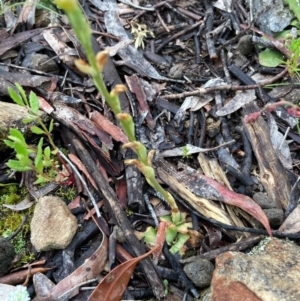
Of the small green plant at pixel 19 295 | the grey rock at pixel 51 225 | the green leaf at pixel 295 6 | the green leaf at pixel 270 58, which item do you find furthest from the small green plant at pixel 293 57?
the small green plant at pixel 19 295

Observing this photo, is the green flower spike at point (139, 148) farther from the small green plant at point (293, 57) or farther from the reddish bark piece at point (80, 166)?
the small green plant at point (293, 57)

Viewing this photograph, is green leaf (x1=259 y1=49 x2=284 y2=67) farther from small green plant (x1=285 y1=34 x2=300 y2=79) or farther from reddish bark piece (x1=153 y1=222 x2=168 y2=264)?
reddish bark piece (x1=153 y1=222 x2=168 y2=264)

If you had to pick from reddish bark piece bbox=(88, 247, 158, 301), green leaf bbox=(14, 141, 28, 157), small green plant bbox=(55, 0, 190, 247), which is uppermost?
small green plant bbox=(55, 0, 190, 247)

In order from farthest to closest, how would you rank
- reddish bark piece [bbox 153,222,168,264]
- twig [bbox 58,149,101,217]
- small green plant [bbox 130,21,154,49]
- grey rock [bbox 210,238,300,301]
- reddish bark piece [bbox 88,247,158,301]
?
small green plant [bbox 130,21,154,49] < twig [bbox 58,149,101,217] < reddish bark piece [bbox 153,222,168,264] < reddish bark piece [bbox 88,247,158,301] < grey rock [bbox 210,238,300,301]

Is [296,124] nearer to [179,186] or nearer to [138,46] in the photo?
[179,186]

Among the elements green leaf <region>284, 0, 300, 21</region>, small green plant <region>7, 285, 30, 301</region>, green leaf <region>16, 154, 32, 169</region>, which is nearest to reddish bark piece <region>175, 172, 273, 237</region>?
green leaf <region>16, 154, 32, 169</region>

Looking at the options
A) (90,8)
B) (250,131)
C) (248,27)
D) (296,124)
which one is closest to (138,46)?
(90,8)
